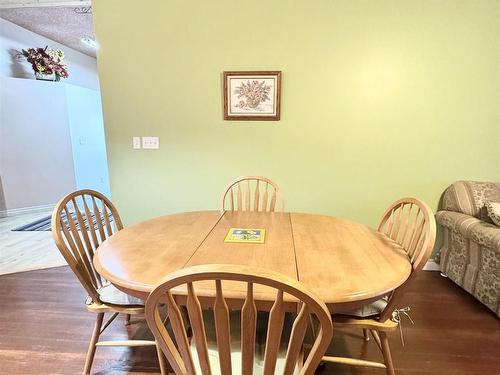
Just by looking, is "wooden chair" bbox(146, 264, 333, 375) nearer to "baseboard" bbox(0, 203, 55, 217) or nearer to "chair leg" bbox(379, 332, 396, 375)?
"chair leg" bbox(379, 332, 396, 375)

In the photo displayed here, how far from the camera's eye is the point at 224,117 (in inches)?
95.1

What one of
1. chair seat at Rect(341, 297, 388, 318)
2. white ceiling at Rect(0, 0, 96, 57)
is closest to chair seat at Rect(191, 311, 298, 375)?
chair seat at Rect(341, 297, 388, 318)

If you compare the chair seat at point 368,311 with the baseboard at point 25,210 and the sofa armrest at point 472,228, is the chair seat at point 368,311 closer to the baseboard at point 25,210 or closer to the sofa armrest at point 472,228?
the sofa armrest at point 472,228

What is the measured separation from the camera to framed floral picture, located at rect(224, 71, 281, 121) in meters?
2.32

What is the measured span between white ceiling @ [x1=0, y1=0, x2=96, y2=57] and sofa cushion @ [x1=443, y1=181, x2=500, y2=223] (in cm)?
370

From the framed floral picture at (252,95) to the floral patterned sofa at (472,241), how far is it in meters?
1.58

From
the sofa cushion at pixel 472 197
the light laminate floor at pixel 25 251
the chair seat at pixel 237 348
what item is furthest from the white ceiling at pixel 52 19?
the sofa cushion at pixel 472 197

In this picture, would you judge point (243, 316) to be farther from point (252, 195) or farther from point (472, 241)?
point (472, 241)

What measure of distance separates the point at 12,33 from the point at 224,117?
3599mm

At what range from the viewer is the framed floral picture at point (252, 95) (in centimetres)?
232

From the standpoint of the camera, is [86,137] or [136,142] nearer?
[136,142]

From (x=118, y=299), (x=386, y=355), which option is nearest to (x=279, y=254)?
(x=386, y=355)

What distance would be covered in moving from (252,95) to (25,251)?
110 inches

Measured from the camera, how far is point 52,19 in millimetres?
3543
